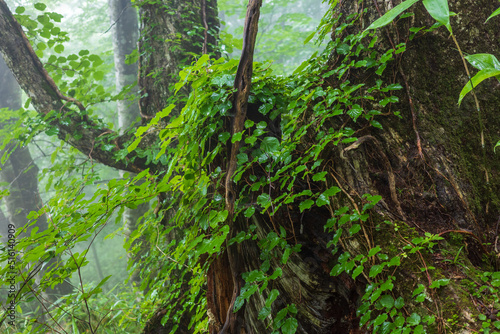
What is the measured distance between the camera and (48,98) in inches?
125

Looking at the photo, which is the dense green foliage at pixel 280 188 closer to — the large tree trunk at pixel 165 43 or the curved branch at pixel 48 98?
the large tree trunk at pixel 165 43

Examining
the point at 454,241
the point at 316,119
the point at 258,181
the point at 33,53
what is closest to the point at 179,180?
the point at 258,181

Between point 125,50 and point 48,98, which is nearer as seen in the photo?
point 48,98

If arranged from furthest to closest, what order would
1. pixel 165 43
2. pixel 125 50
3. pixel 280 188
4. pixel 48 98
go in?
pixel 125 50 < pixel 48 98 < pixel 165 43 < pixel 280 188

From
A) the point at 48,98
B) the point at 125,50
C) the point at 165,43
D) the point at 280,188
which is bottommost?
the point at 280,188

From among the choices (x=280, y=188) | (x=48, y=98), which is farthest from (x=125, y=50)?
(x=280, y=188)

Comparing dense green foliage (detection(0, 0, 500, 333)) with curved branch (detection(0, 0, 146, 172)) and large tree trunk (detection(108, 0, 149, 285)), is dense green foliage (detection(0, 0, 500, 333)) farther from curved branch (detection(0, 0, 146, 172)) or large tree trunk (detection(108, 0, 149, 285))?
large tree trunk (detection(108, 0, 149, 285))

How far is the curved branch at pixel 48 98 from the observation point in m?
3.10

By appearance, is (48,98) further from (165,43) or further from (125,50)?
(125,50)

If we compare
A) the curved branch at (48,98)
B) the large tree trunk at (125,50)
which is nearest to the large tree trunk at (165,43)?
the curved branch at (48,98)

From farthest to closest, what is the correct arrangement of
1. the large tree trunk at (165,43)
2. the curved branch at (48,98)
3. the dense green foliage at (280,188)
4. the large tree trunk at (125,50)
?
the large tree trunk at (125,50), the curved branch at (48,98), the large tree trunk at (165,43), the dense green foliage at (280,188)

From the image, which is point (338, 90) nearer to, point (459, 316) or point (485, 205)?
point (485, 205)

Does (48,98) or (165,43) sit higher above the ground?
(48,98)

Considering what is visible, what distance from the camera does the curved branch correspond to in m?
3.10
